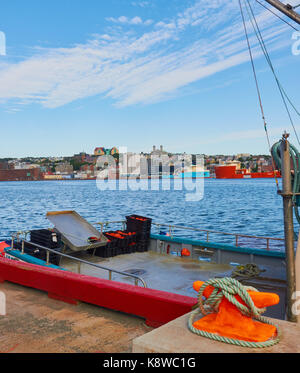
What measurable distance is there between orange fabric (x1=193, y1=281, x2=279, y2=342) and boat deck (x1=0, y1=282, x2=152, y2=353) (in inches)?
61.1

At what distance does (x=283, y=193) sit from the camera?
5633 mm

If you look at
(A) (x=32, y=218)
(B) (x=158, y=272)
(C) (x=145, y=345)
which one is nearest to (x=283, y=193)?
(C) (x=145, y=345)

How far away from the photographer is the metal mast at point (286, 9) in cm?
1066

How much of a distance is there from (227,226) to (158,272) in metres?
32.5

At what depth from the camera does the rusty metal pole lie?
5.34 meters

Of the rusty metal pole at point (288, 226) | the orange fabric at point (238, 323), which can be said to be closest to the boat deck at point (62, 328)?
the orange fabric at point (238, 323)

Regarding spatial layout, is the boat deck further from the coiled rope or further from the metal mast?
the metal mast

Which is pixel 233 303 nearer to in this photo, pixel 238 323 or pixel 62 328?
pixel 238 323

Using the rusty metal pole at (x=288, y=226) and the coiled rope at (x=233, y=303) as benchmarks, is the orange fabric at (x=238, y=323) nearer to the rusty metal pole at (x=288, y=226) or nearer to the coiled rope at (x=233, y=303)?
the coiled rope at (x=233, y=303)

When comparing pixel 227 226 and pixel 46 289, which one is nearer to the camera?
pixel 46 289

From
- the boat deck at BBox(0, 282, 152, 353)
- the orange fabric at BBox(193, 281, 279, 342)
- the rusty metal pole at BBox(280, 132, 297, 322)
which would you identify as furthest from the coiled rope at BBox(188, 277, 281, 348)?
the rusty metal pole at BBox(280, 132, 297, 322)

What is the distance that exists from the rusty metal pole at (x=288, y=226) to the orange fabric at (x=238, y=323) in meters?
2.27
